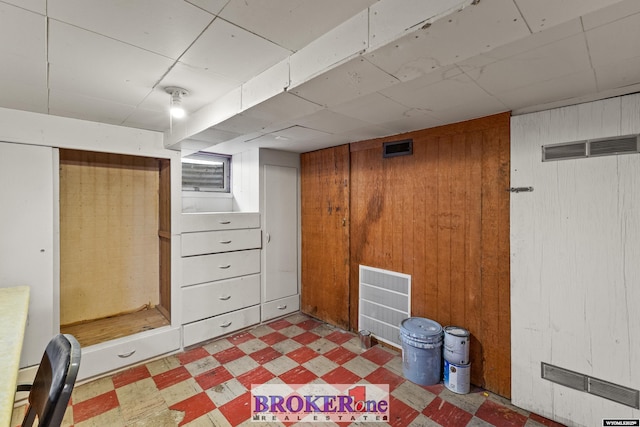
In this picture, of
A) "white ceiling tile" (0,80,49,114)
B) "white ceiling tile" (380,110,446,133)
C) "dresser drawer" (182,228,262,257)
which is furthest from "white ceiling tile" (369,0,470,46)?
"dresser drawer" (182,228,262,257)

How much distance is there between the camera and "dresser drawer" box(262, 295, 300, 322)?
353cm

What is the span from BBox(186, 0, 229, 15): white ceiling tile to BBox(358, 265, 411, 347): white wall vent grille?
245 cm

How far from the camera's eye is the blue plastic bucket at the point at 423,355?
90.4 inches

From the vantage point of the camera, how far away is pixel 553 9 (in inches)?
33.4

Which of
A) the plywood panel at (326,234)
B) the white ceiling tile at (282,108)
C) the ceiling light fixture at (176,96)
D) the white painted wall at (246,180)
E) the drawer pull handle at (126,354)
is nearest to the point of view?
the white ceiling tile at (282,108)

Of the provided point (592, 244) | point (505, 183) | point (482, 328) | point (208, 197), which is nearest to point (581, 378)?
point (482, 328)

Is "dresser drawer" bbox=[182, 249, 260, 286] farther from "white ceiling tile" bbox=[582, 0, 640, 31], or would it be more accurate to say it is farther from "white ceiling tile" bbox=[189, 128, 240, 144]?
"white ceiling tile" bbox=[582, 0, 640, 31]

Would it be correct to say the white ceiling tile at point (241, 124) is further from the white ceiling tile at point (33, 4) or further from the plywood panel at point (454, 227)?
the plywood panel at point (454, 227)

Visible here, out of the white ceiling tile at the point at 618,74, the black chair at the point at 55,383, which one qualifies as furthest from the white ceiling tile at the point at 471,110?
the black chair at the point at 55,383

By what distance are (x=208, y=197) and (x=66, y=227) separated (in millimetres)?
1388

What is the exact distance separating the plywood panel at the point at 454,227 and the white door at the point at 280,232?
43.6 inches

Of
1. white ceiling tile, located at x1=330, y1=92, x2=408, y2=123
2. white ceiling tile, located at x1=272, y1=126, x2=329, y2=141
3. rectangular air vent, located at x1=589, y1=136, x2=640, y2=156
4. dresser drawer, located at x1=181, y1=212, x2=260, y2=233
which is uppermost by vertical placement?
white ceiling tile, located at x1=272, y1=126, x2=329, y2=141

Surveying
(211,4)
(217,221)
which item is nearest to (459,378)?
(217,221)

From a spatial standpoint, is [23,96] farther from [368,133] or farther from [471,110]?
[471,110]
